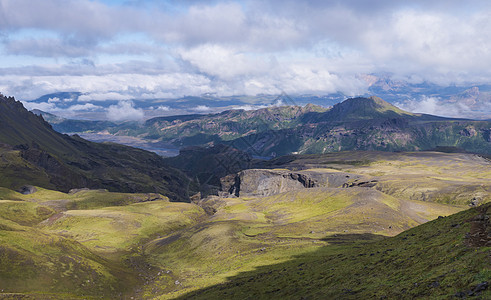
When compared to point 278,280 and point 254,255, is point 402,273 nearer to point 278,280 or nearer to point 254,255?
point 278,280

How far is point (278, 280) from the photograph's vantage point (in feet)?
241

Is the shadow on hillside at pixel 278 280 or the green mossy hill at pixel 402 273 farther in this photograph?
the shadow on hillside at pixel 278 280

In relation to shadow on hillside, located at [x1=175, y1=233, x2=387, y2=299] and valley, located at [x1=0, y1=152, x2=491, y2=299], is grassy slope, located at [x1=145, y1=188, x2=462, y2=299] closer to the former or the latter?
valley, located at [x1=0, y1=152, x2=491, y2=299]

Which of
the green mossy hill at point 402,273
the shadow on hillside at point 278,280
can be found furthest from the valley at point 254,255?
the shadow on hillside at point 278,280

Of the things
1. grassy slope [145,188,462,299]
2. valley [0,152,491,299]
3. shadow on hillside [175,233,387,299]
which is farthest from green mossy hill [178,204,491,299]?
grassy slope [145,188,462,299]

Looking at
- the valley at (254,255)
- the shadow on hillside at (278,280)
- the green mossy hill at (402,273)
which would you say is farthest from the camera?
the shadow on hillside at (278,280)

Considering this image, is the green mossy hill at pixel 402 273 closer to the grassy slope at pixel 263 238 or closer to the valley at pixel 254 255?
the valley at pixel 254 255

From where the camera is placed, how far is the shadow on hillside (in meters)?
66.4

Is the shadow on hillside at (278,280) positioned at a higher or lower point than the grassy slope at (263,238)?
higher

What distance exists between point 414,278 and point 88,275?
90742 millimetres

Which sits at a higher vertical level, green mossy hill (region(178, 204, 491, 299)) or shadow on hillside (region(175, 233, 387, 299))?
green mossy hill (region(178, 204, 491, 299))

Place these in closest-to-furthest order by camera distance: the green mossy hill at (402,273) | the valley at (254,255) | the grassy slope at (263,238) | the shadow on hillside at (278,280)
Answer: the green mossy hill at (402,273) < the valley at (254,255) < the shadow on hillside at (278,280) < the grassy slope at (263,238)

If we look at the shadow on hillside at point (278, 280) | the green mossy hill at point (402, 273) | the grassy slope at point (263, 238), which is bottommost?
the grassy slope at point (263, 238)

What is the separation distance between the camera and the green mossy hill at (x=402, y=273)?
126 ft
